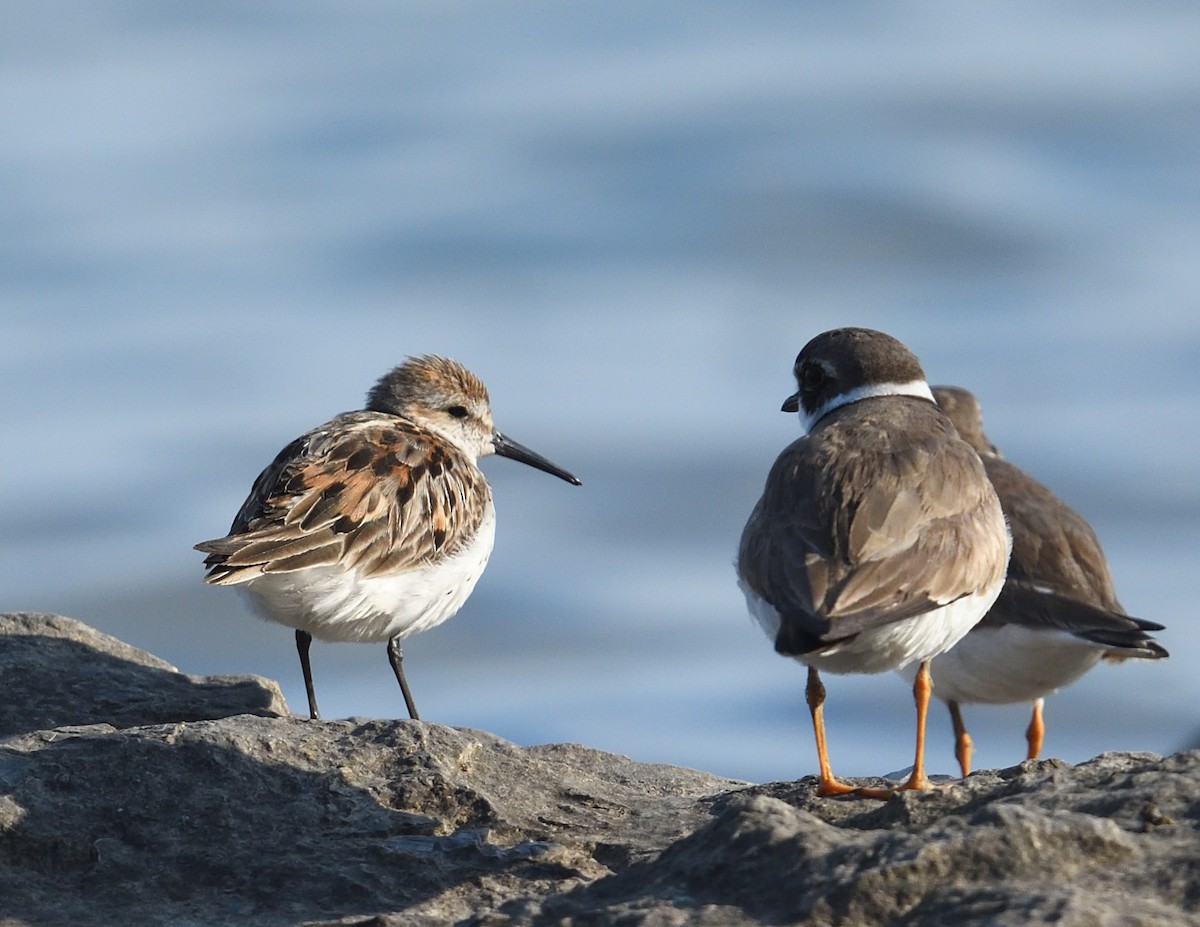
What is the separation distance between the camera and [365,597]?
301 inches

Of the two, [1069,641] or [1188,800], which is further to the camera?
[1069,641]

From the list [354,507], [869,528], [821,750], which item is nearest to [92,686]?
[354,507]

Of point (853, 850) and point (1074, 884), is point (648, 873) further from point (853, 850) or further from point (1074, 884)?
point (1074, 884)

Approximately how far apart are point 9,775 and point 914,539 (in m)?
3.04

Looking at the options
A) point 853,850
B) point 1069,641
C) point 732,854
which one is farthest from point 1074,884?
point 1069,641

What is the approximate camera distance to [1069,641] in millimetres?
8008

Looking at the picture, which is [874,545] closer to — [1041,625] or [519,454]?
[1041,625]

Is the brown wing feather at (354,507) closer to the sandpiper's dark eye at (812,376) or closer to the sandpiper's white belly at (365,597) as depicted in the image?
the sandpiper's white belly at (365,597)

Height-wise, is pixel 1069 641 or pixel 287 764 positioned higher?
pixel 1069 641

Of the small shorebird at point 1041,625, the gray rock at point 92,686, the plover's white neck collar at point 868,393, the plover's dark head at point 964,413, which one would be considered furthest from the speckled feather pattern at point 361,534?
the plover's dark head at point 964,413

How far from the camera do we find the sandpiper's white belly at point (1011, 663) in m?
8.08

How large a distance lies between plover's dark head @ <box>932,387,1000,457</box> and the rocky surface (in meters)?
4.18

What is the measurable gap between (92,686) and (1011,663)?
4.33 meters

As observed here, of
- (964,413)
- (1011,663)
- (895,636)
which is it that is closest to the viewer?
(895,636)
